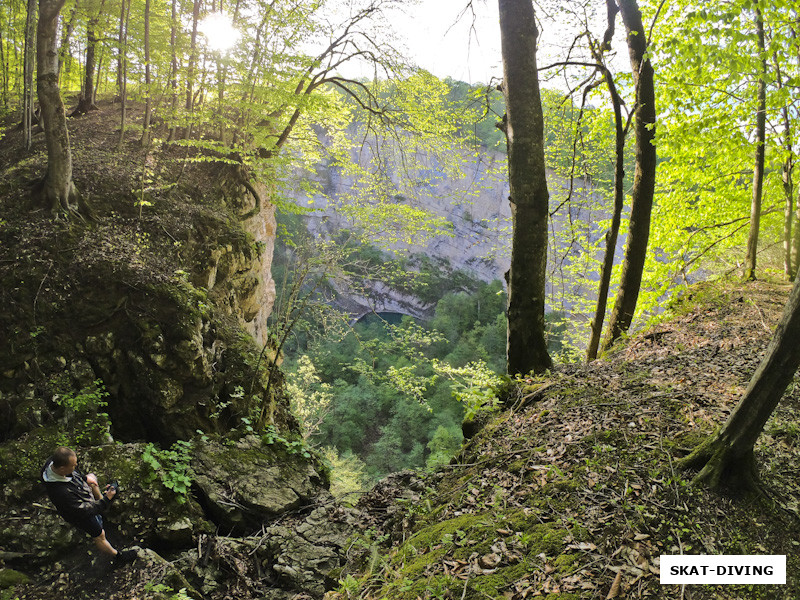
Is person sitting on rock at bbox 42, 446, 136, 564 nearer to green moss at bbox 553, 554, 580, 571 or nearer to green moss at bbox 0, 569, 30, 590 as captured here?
green moss at bbox 0, 569, 30, 590

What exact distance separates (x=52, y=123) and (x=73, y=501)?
4.71 metres

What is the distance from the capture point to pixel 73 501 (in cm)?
352

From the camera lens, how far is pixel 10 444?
396cm

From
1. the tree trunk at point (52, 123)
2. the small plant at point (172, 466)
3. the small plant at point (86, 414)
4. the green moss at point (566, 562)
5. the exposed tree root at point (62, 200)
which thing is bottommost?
the small plant at point (172, 466)

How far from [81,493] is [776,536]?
464 cm

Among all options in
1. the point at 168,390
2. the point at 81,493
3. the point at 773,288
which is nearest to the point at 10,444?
the point at 81,493

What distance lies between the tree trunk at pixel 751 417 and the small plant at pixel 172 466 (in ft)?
13.7

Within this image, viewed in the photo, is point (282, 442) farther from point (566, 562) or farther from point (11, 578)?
point (566, 562)

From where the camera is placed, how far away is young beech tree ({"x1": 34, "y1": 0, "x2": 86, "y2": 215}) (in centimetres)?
554

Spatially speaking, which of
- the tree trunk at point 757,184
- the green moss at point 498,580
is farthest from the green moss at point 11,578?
the tree trunk at point 757,184

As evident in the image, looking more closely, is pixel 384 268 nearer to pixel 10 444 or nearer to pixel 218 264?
pixel 218 264

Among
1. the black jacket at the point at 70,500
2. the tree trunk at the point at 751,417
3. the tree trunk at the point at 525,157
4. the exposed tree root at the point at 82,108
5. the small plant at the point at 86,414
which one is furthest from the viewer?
the exposed tree root at the point at 82,108

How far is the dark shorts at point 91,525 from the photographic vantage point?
3.53 meters

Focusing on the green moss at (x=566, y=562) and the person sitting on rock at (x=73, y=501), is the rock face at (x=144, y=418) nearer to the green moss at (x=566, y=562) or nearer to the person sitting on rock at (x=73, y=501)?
the person sitting on rock at (x=73, y=501)
